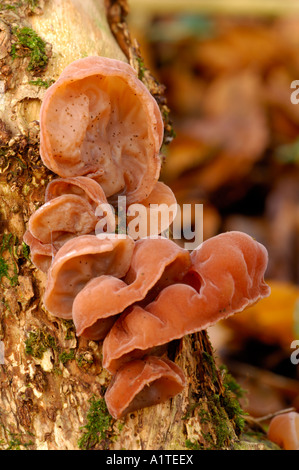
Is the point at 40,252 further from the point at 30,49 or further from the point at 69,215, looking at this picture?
the point at 30,49

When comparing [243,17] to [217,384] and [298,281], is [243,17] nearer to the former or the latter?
[298,281]

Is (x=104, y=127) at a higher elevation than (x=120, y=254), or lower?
higher

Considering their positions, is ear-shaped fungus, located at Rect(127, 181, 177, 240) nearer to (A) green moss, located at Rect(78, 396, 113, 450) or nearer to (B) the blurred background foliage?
(A) green moss, located at Rect(78, 396, 113, 450)

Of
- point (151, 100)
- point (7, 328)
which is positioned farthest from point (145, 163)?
point (7, 328)

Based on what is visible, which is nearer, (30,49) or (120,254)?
(120,254)

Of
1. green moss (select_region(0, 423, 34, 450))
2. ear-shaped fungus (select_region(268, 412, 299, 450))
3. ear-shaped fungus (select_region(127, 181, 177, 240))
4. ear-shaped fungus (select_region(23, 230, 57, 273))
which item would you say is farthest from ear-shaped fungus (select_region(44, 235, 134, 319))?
ear-shaped fungus (select_region(268, 412, 299, 450))

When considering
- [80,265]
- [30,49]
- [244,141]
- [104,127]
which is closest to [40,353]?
[80,265]
